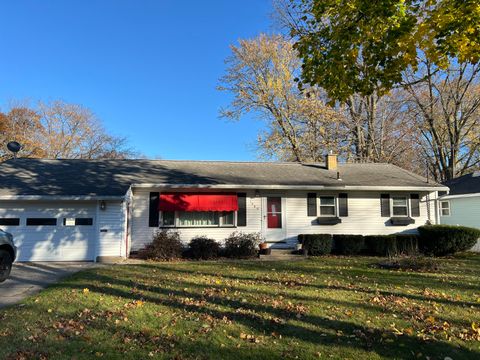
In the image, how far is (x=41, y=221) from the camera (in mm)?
13977

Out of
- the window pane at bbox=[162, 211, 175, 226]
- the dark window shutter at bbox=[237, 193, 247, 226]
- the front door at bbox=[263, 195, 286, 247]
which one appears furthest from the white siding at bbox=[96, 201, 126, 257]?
the front door at bbox=[263, 195, 286, 247]

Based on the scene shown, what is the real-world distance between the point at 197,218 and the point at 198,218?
0.04 meters

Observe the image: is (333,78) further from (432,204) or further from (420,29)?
(432,204)

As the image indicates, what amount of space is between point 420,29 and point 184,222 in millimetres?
11662

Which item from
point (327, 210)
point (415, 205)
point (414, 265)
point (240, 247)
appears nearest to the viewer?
point (414, 265)

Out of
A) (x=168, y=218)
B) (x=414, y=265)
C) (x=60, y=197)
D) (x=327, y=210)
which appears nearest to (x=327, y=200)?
(x=327, y=210)

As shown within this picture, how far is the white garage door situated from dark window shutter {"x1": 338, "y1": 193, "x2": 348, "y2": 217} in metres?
10.2

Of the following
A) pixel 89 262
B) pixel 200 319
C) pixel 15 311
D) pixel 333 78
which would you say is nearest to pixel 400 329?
pixel 200 319

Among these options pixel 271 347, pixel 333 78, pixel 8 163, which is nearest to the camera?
pixel 271 347

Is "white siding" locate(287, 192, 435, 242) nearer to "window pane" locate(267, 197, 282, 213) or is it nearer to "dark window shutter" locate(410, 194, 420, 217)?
"dark window shutter" locate(410, 194, 420, 217)

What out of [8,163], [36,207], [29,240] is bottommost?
[29,240]

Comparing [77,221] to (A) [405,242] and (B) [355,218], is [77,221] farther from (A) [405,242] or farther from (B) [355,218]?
(A) [405,242]

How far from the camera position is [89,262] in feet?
44.4

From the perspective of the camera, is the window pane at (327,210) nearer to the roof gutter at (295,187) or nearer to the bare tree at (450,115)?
the roof gutter at (295,187)
